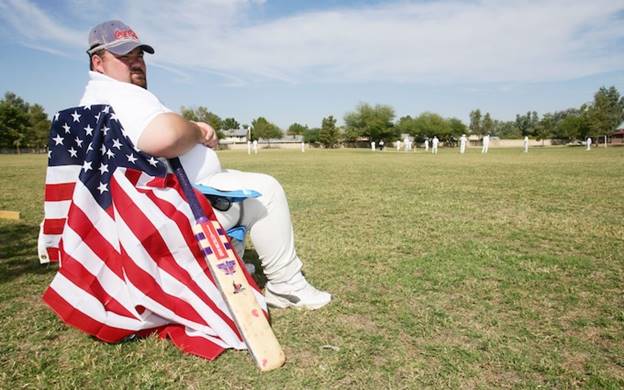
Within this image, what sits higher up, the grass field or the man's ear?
the man's ear

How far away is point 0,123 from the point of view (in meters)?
69.1

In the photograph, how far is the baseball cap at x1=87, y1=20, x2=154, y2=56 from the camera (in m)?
2.57

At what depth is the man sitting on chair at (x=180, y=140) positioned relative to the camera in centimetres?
237

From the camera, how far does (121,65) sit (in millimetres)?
2641

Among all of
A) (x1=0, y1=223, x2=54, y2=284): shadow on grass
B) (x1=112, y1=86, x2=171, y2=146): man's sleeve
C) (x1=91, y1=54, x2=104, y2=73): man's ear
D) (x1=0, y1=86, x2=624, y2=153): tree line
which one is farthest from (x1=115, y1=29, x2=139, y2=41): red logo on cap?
(x1=0, y1=86, x2=624, y2=153): tree line

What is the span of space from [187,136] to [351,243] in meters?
3.29

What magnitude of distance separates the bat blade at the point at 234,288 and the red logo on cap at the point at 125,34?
1.29 m

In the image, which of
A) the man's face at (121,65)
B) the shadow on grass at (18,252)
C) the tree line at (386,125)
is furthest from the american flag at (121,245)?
the tree line at (386,125)

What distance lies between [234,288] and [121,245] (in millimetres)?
735

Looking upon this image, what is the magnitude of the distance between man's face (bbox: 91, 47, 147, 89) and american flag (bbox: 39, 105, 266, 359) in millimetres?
298

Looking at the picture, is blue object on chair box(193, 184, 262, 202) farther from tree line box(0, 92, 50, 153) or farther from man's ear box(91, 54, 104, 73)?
tree line box(0, 92, 50, 153)

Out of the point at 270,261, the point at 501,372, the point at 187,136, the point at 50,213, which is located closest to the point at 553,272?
the point at 501,372

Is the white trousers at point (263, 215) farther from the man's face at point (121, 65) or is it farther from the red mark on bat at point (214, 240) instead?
the man's face at point (121, 65)

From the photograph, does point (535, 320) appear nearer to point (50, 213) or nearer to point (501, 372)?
point (501, 372)
